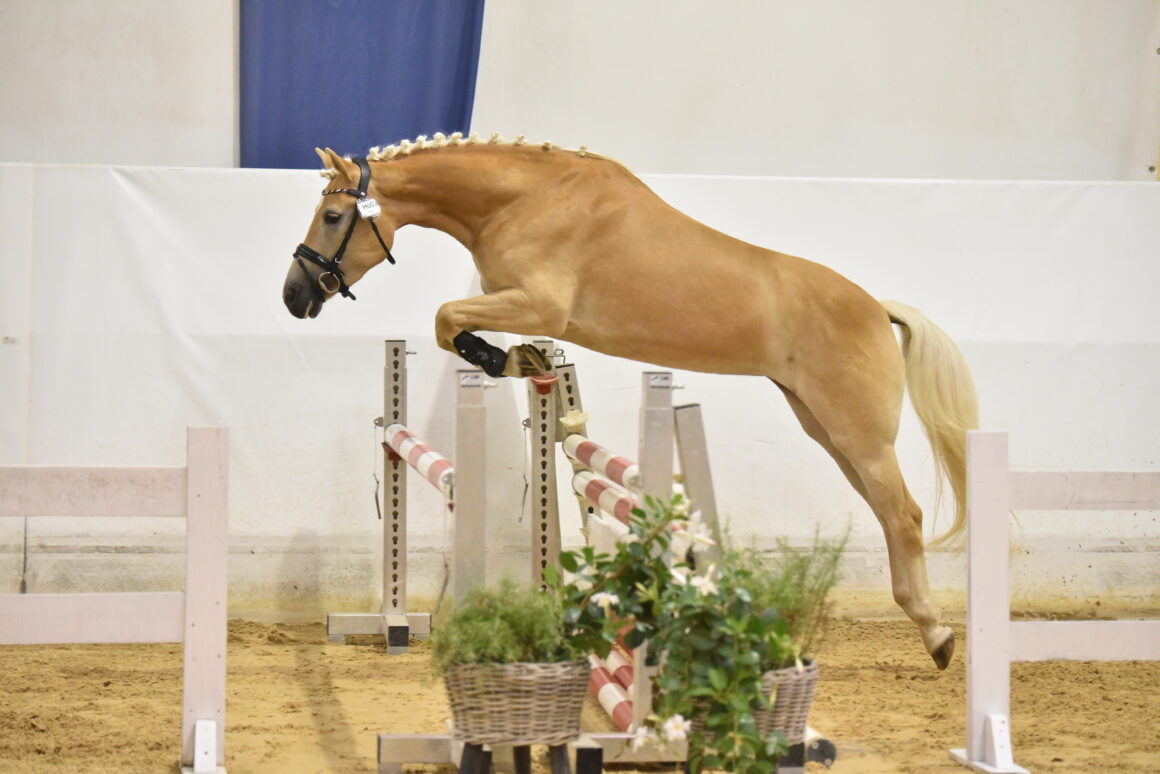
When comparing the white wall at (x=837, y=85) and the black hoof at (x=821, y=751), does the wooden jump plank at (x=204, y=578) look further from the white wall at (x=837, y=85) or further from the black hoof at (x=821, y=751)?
the white wall at (x=837, y=85)

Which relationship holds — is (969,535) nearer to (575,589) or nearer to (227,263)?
(575,589)

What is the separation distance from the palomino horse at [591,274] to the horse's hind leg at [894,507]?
0.02 metres

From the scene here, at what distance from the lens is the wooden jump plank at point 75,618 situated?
2623mm

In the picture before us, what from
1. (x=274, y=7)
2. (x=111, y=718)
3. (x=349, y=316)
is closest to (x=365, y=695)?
(x=111, y=718)

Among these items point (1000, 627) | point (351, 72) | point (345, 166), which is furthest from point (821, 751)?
point (351, 72)

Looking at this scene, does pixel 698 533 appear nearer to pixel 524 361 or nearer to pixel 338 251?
pixel 524 361

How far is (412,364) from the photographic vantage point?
4.86 meters

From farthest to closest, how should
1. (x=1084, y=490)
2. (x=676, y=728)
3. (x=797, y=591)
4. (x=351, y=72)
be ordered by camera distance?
(x=351, y=72) → (x=1084, y=490) → (x=797, y=591) → (x=676, y=728)

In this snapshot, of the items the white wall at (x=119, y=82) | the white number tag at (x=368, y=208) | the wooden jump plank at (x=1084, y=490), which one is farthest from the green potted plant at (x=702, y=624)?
the white wall at (x=119, y=82)

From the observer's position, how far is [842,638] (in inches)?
185

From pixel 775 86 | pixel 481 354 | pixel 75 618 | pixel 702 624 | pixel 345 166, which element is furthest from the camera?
pixel 775 86

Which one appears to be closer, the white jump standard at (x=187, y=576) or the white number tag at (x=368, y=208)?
the white jump standard at (x=187, y=576)

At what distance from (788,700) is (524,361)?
1380mm

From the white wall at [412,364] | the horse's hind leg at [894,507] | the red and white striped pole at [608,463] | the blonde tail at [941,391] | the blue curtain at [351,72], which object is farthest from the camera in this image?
the blue curtain at [351,72]
